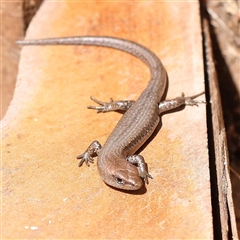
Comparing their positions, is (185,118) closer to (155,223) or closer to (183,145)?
(183,145)

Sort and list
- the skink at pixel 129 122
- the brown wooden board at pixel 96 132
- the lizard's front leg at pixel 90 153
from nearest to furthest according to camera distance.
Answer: the brown wooden board at pixel 96 132 < the skink at pixel 129 122 < the lizard's front leg at pixel 90 153

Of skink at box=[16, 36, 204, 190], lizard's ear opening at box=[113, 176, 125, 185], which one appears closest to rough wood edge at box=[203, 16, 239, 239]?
skink at box=[16, 36, 204, 190]

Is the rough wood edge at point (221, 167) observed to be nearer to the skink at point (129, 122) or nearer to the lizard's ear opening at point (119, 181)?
the skink at point (129, 122)

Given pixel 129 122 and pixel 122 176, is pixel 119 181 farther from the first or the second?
pixel 129 122

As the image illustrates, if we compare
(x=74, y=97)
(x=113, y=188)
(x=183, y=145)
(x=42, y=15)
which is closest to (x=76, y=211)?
(x=113, y=188)

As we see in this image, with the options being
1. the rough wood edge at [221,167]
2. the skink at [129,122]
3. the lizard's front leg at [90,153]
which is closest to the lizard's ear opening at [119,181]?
the skink at [129,122]

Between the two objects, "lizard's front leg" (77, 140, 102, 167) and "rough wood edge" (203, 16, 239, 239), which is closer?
"rough wood edge" (203, 16, 239, 239)

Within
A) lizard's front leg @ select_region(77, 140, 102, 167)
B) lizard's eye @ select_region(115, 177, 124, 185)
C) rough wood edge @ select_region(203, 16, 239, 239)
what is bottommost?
lizard's front leg @ select_region(77, 140, 102, 167)

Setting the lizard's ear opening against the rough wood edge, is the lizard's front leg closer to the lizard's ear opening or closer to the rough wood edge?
the lizard's ear opening
